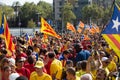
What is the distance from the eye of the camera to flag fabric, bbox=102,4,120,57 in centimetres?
910

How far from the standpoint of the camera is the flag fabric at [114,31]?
9103 millimetres

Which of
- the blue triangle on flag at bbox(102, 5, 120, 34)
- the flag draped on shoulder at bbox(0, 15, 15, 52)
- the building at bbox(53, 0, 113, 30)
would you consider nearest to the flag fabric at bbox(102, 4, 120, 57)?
the blue triangle on flag at bbox(102, 5, 120, 34)

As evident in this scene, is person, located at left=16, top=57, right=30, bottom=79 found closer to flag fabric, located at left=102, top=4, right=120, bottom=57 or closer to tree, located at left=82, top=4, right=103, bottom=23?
flag fabric, located at left=102, top=4, right=120, bottom=57

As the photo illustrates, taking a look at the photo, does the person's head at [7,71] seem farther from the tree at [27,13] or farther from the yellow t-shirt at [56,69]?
the tree at [27,13]

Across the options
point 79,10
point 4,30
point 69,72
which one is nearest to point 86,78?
point 69,72

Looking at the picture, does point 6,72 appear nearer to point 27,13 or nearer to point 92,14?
point 92,14

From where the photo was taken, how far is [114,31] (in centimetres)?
950

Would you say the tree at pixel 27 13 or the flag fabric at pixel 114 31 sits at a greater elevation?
the flag fabric at pixel 114 31

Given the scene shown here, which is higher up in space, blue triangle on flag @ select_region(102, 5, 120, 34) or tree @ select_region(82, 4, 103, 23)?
blue triangle on flag @ select_region(102, 5, 120, 34)

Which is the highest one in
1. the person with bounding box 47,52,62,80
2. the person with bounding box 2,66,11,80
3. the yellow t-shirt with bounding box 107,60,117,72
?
the person with bounding box 2,66,11,80

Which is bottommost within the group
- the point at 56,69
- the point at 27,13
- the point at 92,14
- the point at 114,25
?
the point at 27,13

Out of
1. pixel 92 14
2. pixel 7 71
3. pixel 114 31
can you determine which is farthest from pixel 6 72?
pixel 92 14

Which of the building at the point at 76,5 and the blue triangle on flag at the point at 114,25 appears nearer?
the blue triangle on flag at the point at 114,25

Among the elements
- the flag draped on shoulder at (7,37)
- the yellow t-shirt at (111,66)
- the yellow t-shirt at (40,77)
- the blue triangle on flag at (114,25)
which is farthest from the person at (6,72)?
the flag draped on shoulder at (7,37)
